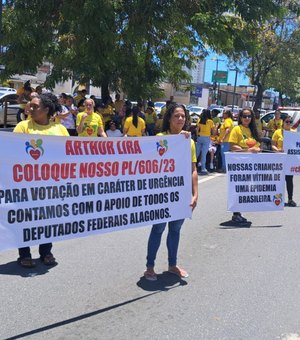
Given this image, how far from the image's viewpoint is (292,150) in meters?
9.36

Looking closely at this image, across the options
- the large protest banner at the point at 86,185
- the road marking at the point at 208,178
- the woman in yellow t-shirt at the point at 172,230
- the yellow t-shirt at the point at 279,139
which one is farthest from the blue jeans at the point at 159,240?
the road marking at the point at 208,178

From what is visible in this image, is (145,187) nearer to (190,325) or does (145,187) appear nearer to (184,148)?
(184,148)

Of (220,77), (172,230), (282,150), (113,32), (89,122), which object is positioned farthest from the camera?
(220,77)

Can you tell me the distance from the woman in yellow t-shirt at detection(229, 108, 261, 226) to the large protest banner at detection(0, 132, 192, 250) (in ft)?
8.95

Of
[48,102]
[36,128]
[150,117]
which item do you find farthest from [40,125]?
[150,117]

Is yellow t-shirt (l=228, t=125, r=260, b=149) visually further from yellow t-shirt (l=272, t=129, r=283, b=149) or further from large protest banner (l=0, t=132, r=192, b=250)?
large protest banner (l=0, t=132, r=192, b=250)

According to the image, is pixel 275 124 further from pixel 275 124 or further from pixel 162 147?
pixel 162 147

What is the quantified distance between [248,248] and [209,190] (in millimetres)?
4439

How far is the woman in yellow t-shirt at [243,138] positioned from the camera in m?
7.42

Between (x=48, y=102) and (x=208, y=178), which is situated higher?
(x=48, y=102)

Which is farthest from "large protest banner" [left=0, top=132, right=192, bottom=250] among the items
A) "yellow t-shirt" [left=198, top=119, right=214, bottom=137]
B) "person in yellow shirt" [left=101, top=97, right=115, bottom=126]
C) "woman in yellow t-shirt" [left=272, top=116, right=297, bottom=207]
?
"person in yellow shirt" [left=101, top=97, right=115, bottom=126]

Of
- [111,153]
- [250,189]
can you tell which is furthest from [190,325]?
[250,189]

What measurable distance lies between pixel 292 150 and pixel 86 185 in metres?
6.18

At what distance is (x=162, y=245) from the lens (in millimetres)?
6105
